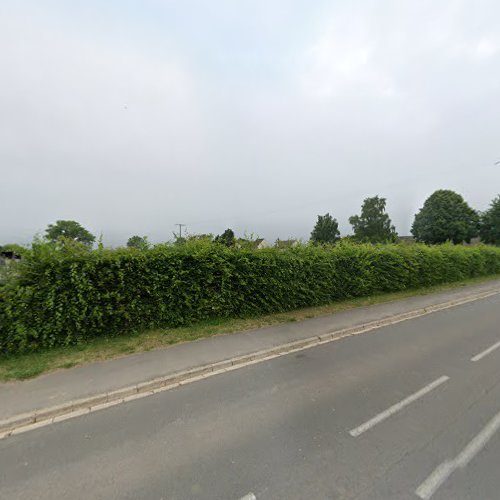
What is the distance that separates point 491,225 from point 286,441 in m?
44.5

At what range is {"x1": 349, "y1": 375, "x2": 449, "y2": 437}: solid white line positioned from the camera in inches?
111

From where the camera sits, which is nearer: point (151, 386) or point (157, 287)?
point (151, 386)

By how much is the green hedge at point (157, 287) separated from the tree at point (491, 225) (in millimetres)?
35888

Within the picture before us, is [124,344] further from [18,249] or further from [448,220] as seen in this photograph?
[448,220]

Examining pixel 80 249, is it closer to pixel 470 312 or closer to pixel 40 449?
pixel 40 449

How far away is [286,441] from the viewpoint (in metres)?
2.67

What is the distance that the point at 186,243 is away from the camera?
6.62 metres

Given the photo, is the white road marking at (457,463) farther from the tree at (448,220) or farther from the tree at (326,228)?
the tree at (326,228)

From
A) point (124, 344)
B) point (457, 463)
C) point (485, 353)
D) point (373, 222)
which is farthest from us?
point (373, 222)

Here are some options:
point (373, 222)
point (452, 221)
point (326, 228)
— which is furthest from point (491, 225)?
point (326, 228)

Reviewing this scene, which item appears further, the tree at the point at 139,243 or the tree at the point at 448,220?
the tree at the point at 448,220

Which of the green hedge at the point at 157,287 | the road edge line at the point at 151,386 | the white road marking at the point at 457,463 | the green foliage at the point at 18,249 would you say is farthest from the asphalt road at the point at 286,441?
the green foliage at the point at 18,249

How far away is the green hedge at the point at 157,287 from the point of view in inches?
190

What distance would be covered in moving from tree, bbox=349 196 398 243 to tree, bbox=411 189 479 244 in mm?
7458
